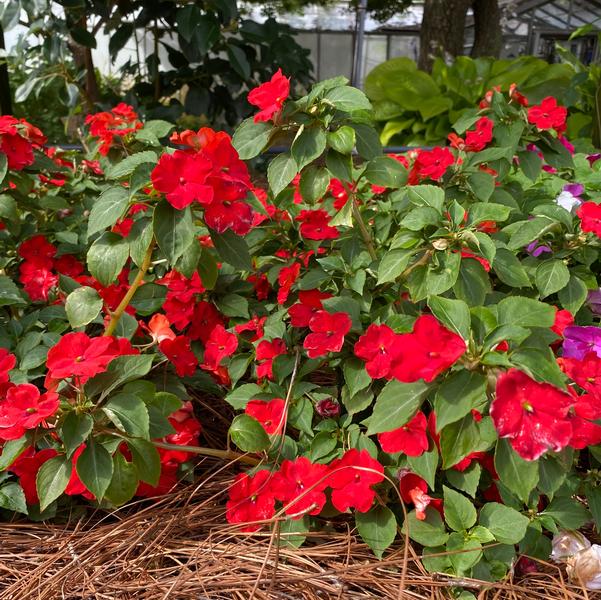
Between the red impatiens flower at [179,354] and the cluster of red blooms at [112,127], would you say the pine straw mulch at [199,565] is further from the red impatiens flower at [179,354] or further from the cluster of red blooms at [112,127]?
the cluster of red blooms at [112,127]

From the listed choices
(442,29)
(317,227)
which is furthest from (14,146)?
(442,29)

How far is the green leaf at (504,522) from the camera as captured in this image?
3.01 feet

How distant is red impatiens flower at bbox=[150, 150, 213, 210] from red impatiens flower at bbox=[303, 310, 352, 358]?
0.28 m

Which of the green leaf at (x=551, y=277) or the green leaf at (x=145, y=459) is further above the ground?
the green leaf at (x=551, y=277)

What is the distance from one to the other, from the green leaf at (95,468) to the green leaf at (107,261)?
253mm

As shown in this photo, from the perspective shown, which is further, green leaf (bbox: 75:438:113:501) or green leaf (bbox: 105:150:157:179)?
green leaf (bbox: 105:150:157:179)

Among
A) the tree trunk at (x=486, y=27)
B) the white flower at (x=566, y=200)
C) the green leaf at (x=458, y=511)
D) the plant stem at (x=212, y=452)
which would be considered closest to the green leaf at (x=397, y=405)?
the green leaf at (x=458, y=511)

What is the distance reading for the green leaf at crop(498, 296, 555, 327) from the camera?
0.78 metres

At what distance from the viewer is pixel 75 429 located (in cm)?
86

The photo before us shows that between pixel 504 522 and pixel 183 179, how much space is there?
0.69 m

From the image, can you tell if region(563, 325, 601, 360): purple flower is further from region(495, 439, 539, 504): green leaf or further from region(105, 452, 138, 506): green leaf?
region(105, 452, 138, 506): green leaf

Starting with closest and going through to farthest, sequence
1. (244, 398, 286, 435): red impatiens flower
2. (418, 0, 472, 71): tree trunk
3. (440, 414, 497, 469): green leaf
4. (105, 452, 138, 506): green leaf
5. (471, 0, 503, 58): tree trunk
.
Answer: (440, 414, 497, 469): green leaf, (105, 452, 138, 506): green leaf, (244, 398, 286, 435): red impatiens flower, (418, 0, 472, 71): tree trunk, (471, 0, 503, 58): tree trunk

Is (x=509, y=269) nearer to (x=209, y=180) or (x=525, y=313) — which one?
(x=525, y=313)

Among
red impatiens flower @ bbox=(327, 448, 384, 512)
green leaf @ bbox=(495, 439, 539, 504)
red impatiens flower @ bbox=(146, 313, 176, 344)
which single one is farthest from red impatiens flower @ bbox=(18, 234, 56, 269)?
green leaf @ bbox=(495, 439, 539, 504)
